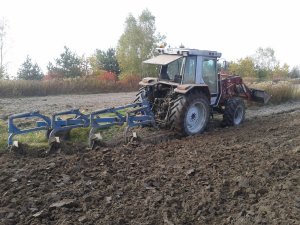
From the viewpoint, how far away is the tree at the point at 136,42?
30000 millimetres

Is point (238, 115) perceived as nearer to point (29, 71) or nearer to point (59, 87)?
point (59, 87)

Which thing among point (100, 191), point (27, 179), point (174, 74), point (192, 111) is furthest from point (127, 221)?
point (174, 74)

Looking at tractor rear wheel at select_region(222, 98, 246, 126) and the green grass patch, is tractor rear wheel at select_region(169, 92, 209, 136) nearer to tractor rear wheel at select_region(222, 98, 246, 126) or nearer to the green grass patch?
tractor rear wheel at select_region(222, 98, 246, 126)

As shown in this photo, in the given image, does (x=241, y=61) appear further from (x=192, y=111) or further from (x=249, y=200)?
(x=249, y=200)

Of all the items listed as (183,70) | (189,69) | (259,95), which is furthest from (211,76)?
(259,95)

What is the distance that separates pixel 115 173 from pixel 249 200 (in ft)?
6.74

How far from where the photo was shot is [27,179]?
5.08 meters

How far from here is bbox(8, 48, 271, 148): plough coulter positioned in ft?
23.5

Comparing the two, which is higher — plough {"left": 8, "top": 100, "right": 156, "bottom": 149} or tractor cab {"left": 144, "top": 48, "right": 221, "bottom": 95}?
tractor cab {"left": 144, "top": 48, "right": 221, "bottom": 95}

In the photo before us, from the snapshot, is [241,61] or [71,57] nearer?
[71,57]

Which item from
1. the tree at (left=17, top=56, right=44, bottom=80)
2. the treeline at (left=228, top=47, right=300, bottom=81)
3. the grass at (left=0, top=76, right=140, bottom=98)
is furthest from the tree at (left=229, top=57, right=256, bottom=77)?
the tree at (left=17, top=56, right=44, bottom=80)

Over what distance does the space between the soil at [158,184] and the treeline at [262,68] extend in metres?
22.1

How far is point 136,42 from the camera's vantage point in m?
31.9

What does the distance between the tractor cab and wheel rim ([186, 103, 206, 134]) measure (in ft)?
1.97
